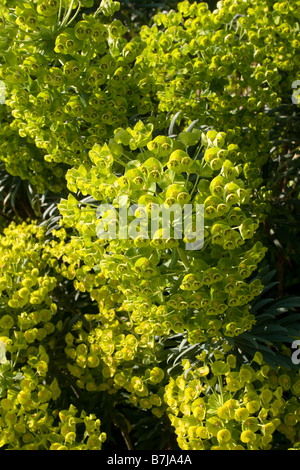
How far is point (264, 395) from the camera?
4.82 ft

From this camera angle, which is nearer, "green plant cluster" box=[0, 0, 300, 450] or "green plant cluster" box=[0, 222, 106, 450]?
"green plant cluster" box=[0, 0, 300, 450]

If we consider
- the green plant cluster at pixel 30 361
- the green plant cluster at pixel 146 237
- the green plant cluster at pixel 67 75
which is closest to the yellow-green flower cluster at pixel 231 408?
the green plant cluster at pixel 146 237

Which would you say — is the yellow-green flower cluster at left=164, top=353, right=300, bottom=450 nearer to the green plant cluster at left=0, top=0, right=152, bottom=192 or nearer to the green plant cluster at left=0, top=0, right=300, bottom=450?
the green plant cluster at left=0, top=0, right=300, bottom=450

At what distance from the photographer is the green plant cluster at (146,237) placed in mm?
1351

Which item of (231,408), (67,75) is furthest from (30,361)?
(67,75)

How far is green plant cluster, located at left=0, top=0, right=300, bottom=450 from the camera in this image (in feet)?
4.43

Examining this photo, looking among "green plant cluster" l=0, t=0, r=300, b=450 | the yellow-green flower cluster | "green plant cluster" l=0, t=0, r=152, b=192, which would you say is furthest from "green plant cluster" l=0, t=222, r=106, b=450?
"green plant cluster" l=0, t=0, r=152, b=192

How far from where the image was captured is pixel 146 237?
1271 mm

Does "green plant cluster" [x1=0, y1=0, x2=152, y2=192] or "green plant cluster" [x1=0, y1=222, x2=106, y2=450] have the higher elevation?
"green plant cluster" [x1=0, y1=0, x2=152, y2=192]

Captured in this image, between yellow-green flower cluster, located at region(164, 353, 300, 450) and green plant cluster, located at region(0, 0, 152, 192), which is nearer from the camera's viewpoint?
yellow-green flower cluster, located at region(164, 353, 300, 450)

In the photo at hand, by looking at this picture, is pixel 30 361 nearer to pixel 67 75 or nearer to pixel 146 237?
pixel 146 237

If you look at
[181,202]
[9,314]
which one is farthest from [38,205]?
[181,202]

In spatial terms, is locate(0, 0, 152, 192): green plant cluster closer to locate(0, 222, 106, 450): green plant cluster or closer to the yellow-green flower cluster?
locate(0, 222, 106, 450): green plant cluster

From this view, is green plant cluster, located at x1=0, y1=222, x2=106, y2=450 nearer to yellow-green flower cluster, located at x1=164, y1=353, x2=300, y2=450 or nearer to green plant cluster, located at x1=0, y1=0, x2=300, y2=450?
green plant cluster, located at x1=0, y1=0, x2=300, y2=450
